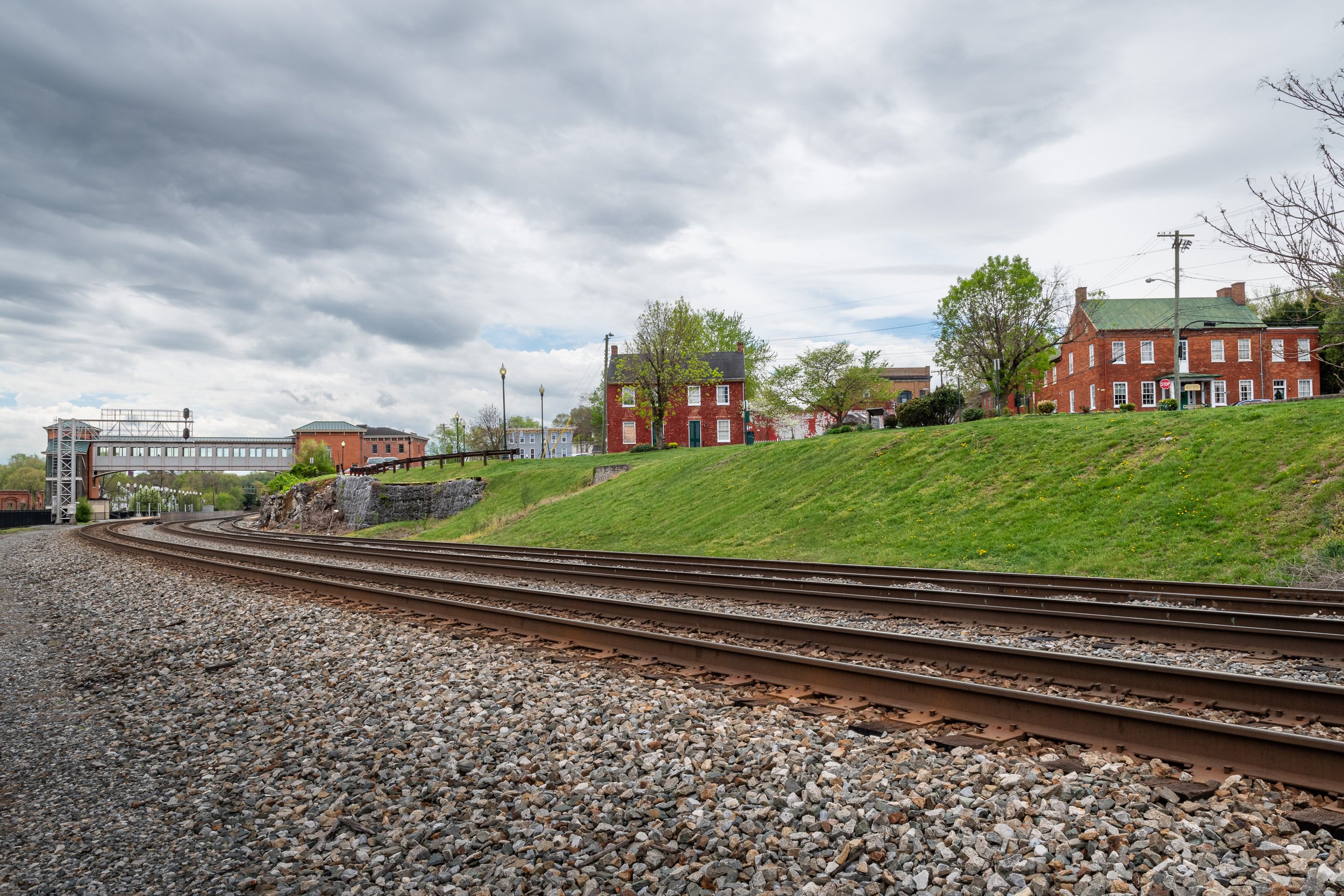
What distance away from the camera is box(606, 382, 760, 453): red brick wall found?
6016cm

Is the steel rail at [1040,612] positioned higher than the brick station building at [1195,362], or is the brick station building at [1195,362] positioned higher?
the brick station building at [1195,362]

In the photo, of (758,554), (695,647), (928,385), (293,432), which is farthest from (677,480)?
(928,385)

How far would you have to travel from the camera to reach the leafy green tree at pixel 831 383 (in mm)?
62375

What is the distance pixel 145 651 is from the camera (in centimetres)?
973

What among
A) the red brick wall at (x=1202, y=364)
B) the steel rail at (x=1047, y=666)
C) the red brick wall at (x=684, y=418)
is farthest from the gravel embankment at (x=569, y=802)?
the red brick wall at (x=1202, y=364)

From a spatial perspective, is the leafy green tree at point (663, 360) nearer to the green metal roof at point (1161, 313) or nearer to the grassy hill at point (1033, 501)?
the grassy hill at point (1033, 501)

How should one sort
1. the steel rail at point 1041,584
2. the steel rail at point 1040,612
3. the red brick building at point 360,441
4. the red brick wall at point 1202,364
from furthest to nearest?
the red brick building at point 360,441
the red brick wall at point 1202,364
the steel rail at point 1041,584
the steel rail at point 1040,612

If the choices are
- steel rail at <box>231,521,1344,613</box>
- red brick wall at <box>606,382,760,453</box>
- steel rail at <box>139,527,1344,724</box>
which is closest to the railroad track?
steel rail at <box>139,527,1344,724</box>

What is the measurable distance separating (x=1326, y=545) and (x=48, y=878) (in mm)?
16277

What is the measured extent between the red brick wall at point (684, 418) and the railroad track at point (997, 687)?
48.7m

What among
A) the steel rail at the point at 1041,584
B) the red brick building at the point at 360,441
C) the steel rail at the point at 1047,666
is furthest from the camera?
the red brick building at the point at 360,441

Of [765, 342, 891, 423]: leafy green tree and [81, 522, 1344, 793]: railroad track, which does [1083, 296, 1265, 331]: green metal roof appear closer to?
[765, 342, 891, 423]: leafy green tree

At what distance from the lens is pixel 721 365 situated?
6244 cm

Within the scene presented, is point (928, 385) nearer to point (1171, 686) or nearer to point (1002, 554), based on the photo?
point (1002, 554)
